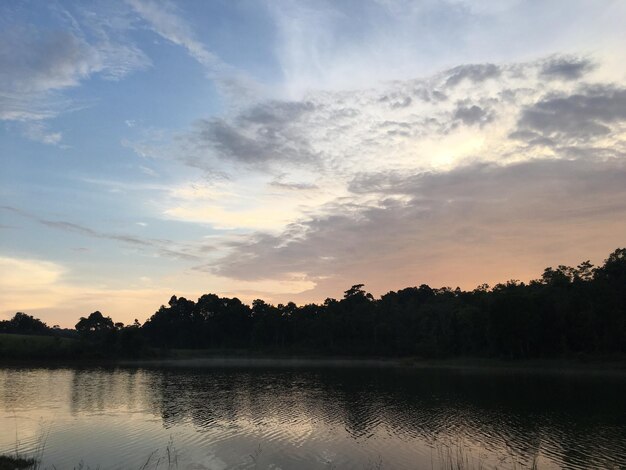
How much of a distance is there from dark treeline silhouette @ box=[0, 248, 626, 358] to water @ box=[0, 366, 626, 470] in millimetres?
35226

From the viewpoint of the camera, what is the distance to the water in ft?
86.8

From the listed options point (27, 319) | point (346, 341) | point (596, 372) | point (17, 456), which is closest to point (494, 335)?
point (596, 372)

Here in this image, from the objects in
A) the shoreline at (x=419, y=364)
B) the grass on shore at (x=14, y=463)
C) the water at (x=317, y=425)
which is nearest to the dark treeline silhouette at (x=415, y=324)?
the shoreline at (x=419, y=364)

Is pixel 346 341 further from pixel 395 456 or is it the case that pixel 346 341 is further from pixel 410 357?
pixel 395 456

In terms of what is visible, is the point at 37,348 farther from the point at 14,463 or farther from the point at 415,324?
the point at 14,463

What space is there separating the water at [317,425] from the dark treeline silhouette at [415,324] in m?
35.2

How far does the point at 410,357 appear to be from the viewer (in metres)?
125

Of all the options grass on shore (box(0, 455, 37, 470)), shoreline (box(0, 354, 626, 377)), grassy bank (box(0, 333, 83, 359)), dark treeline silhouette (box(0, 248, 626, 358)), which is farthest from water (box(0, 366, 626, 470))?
grassy bank (box(0, 333, 83, 359))

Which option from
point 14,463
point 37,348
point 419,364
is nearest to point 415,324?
point 419,364

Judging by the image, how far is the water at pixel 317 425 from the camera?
2645 cm

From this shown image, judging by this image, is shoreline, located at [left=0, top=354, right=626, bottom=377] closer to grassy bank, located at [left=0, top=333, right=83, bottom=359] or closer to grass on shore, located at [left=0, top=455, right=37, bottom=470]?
grassy bank, located at [left=0, top=333, right=83, bottom=359]

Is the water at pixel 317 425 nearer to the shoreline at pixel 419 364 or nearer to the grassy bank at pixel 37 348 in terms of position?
the shoreline at pixel 419 364

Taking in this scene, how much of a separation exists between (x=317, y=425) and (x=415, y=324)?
106m

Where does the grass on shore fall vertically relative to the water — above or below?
above
